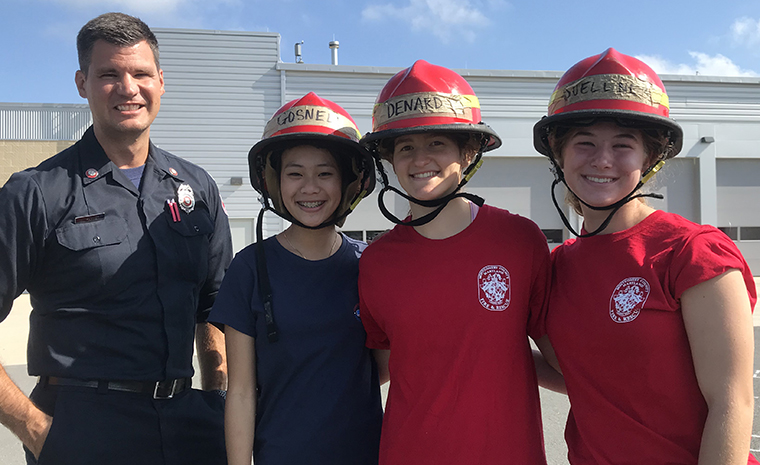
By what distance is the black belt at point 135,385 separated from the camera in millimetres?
2377

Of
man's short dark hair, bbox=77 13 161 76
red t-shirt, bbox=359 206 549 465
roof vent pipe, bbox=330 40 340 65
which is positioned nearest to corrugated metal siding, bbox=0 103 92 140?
roof vent pipe, bbox=330 40 340 65

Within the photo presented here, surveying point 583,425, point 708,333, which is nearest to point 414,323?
point 583,425

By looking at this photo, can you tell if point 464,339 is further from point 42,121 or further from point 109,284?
point 42,121

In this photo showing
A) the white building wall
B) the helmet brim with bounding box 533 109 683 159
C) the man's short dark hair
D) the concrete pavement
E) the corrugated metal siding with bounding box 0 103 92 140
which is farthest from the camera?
the corrugated metal siding with bounding box 0 103 92 140

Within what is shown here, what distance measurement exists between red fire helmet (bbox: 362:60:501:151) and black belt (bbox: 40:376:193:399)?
148cm

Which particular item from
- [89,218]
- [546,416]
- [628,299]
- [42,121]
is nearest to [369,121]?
[42,121]

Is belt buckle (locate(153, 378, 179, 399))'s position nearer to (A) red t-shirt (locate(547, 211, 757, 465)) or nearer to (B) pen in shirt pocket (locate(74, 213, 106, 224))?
(B) pen in shirt pocket (locate(74, 213, 106, 224))

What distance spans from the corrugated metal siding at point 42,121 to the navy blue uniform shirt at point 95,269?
59.2 ft

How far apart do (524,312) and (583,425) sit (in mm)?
435

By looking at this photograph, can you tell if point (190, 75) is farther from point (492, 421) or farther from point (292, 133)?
point (492, 421)

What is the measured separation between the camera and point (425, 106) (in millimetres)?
2072

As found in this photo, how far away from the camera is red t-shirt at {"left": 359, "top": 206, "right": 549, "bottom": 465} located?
1.91 metres

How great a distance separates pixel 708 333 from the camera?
5.20ft

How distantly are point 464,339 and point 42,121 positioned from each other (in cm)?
2047
